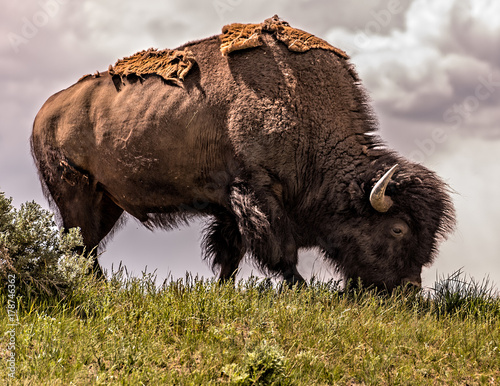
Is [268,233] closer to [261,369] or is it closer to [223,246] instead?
[223,246]

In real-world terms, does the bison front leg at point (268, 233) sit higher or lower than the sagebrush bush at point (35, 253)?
higher

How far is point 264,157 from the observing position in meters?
6.85

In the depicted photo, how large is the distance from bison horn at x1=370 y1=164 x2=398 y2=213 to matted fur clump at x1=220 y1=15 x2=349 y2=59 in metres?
1.89

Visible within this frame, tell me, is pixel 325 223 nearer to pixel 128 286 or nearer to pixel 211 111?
pixel 211 111

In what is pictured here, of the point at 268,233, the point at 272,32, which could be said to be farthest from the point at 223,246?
the point at 272,32

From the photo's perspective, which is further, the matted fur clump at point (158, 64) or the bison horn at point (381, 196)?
the matted fur clump at point (158, 64)

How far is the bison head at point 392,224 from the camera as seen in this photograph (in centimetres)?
668

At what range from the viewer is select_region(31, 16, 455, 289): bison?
22.2ft

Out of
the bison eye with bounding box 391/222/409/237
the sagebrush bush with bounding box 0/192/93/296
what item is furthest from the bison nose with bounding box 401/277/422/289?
the sagebrush bush with bounding box 0/192/93/296

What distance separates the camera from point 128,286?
5.89 metres

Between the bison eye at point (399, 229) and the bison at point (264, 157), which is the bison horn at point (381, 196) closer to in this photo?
the bison at point (264, 157)

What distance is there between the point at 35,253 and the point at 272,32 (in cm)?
386

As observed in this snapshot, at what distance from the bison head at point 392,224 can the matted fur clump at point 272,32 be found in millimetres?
1720

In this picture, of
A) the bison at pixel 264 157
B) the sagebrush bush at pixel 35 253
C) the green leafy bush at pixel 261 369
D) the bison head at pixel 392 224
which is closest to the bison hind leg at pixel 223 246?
the bison at pixel 264 157
